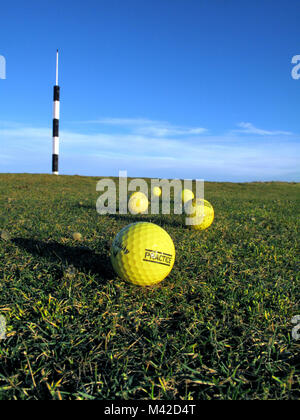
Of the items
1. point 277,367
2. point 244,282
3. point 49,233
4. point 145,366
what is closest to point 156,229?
point 244,282

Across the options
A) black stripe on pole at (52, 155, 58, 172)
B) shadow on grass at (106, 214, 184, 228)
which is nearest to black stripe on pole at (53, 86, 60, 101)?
black stripe on pole at (52, 155, 58, 172)

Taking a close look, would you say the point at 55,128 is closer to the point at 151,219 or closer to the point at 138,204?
the point at 138,204

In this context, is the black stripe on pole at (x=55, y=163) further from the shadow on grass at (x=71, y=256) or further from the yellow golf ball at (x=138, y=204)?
the shadow on grass at (x=71, y=256)

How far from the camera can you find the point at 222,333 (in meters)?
1.93

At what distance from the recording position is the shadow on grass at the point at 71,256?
9.24ft

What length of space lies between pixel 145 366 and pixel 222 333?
61 centimetres

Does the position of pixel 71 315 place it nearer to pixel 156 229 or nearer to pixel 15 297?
pixel 15 297

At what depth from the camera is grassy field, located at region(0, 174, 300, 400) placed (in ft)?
5.06

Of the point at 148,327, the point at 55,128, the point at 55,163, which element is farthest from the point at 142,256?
the point at 55,128

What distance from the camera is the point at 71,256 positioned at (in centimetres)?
316

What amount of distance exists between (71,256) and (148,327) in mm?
1518

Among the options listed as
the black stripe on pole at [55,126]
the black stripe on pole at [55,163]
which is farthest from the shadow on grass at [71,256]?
the black stripe on pole at [55,126]
